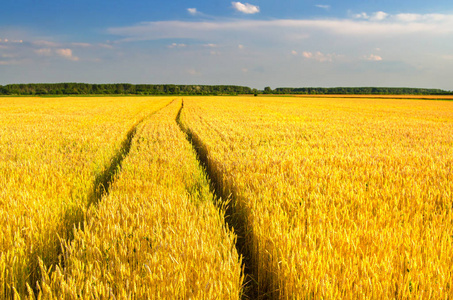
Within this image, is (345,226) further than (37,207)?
No

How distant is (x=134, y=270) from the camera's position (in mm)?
2021

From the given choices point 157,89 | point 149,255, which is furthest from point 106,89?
point 149,255

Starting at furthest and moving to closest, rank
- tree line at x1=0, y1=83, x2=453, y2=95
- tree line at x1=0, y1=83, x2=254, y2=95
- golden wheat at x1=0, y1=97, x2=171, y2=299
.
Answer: tree line at x1=0, y1=83, x2=453, y2=95 → tree line at x1=0, y1=83, x2=254, y2=95 → golden wheat at x1=0, y1=97, x2=171, y2=299

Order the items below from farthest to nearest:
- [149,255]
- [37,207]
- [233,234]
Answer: [37,207] < [233,234] < [149,255]

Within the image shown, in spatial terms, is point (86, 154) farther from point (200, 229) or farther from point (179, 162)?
point (200, 229)

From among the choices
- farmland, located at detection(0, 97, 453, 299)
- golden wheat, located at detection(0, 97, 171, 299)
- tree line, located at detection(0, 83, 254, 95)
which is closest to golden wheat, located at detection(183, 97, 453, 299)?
farmland, located at detection(0, 97, 453, 299)

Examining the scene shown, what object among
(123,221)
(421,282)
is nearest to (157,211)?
(123,221)

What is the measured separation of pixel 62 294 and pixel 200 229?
121cm

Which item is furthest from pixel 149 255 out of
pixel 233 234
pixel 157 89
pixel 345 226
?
pixel 157 89

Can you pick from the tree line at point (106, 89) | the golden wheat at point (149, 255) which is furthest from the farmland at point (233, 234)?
the tree line at point (106, 89)

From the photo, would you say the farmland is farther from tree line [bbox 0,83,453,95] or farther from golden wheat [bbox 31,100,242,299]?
tree line [bbox 0,83,453,95]

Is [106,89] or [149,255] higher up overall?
[106,89]

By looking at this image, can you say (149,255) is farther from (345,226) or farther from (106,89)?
(106,89)

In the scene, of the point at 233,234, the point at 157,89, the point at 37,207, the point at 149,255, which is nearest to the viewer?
the point at 149,255
